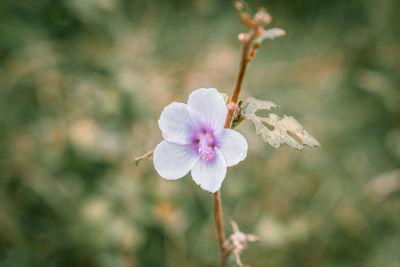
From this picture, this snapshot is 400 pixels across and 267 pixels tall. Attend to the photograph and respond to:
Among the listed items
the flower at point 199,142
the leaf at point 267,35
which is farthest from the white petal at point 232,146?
the leaf at point 267,35

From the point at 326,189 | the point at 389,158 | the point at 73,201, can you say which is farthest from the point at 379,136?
the point at 73,201

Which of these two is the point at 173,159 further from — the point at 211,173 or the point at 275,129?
the point at 275,129

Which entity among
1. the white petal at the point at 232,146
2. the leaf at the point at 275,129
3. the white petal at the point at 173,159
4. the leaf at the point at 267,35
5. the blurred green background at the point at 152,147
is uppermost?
the leaf at the point at 267,35

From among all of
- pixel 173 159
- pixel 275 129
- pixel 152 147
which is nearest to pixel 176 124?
pixel 173 159

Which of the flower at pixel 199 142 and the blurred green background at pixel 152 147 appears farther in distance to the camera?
the blurred green background at pixel 152 147

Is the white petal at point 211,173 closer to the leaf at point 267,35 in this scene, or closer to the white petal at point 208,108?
the white petal at point 208,108

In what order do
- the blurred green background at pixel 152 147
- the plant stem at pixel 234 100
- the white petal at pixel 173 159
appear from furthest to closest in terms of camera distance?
1. the blurred green background at pixel 152 147
2. the white petal at pixel 173 159
3. the plant stem at pixel 234 100

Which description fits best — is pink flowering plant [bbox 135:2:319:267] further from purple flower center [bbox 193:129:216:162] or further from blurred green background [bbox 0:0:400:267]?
blurred green background [bbox 0:0:400:267]

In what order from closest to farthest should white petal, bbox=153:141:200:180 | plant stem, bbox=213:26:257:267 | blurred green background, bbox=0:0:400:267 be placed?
plant stem, bbox=213:26:257:267 < white petal, bbox=153:141:200:180 < blurred green background, bbox=0:0:400:267

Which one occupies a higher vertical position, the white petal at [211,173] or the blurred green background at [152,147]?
the white petal at [211,173]

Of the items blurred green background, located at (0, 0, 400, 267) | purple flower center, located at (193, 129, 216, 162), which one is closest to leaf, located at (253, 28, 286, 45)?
purple flower center, located at (193, 129, 216, 162)
